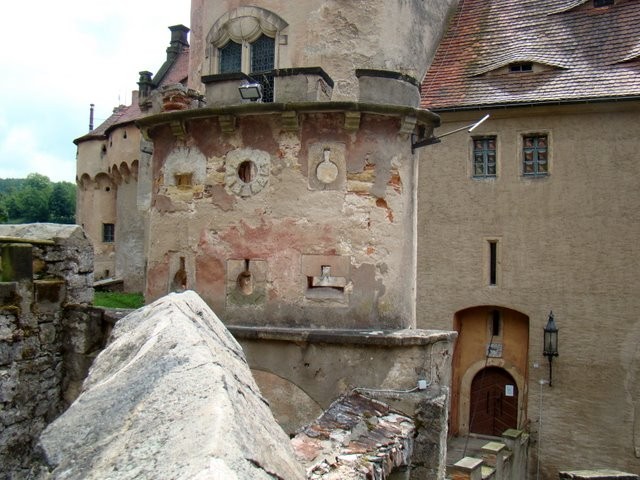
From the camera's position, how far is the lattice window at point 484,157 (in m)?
17.9

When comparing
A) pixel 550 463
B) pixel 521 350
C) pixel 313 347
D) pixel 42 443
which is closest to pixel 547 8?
pixel 521 350

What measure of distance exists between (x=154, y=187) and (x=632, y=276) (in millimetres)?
12497

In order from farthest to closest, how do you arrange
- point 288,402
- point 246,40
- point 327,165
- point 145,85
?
point 145,85 < point 246,40 < point 327,165 < point 288,402

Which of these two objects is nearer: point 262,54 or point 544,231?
point 262,54

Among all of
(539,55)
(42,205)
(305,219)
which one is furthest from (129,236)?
(42,205)

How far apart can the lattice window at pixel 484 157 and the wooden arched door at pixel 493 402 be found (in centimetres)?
520

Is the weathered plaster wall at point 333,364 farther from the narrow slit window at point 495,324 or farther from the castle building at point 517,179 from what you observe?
the narrow slit window at point 495,324

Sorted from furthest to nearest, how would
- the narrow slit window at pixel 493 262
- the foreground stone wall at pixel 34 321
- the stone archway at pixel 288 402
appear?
the narrow slit window at pixel 493 262 → the stone archway at pixel 288 402 → the foreground stone wall at pixel 34 321

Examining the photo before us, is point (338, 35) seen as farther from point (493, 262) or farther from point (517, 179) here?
point (493, 262)

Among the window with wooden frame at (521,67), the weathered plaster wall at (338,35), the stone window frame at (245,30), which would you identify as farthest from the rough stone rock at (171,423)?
the window with wooden frame at (521,67)

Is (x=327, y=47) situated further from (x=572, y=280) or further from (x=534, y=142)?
(x=572, y=280)

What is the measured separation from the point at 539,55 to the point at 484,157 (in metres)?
3.01

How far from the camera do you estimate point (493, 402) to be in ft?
59.3

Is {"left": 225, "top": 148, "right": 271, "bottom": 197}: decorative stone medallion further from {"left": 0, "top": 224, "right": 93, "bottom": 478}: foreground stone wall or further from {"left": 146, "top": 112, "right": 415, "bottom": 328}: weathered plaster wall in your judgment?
{"left": 0, "top": 224, "right": 93, "bottom": 478}: foreground stone wall
